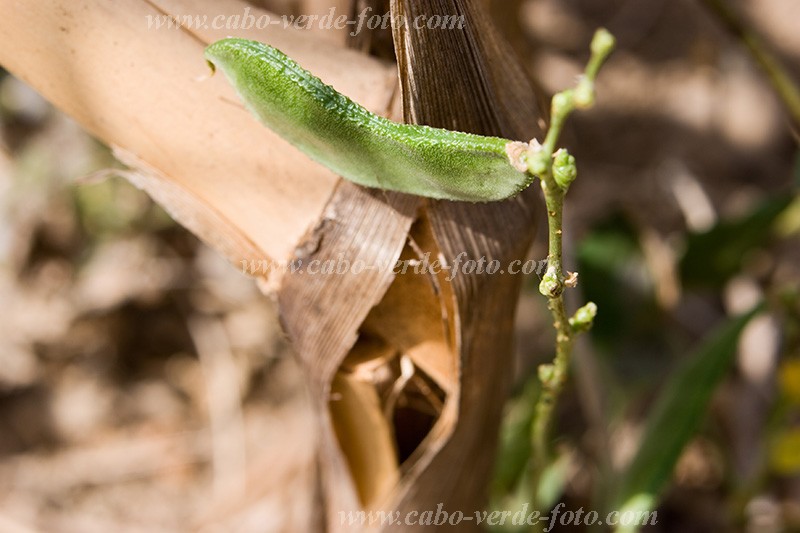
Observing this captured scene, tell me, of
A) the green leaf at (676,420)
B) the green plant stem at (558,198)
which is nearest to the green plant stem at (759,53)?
the green leaf at (676,420)

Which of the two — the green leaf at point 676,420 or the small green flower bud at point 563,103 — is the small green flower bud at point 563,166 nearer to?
the small green flower bud at point 563,103

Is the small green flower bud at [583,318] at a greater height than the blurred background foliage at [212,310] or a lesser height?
greater

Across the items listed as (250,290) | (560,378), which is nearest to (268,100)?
(560,378)

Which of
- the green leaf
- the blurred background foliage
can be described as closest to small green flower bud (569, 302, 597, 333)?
the green leaf

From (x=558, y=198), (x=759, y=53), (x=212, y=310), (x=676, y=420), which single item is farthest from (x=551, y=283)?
(x=212, y=310)

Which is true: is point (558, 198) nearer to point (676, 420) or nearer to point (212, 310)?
point (676, 420)

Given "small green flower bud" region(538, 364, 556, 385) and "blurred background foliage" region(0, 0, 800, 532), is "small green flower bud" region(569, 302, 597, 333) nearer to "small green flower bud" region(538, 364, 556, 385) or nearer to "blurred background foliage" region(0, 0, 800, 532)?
"small green flower bud" region(538, 364, 556, 385)
